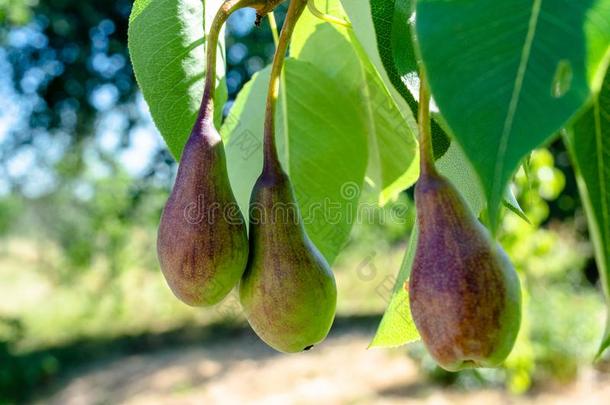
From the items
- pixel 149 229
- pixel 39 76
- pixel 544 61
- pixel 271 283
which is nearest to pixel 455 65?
pixel 544 61

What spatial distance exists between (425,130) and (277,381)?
220 inches

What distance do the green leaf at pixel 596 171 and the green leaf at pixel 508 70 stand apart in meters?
0.07

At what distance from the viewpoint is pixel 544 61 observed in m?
0.32

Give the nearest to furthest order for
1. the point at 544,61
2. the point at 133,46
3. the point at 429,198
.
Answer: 1. the point at 544,61
2. the point at 429,198
3. the point at 133,46

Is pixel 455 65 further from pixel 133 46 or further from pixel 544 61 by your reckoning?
pixel 133 46

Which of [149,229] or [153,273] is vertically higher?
[149,229]

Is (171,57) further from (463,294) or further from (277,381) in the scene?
(277,381)

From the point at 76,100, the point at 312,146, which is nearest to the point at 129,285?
the point at 76,100

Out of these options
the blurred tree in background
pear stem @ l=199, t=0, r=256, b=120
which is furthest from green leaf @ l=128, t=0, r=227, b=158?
the blurred tree in background

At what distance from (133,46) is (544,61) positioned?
407mm

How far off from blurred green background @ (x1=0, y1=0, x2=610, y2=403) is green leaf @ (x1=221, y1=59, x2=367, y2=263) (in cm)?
385

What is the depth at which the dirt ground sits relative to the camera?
5160 millimetres

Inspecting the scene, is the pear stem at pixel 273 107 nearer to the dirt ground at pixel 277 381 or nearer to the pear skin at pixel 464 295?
the pear skin at pixel 464 295

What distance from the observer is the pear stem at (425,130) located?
1.48 feet
